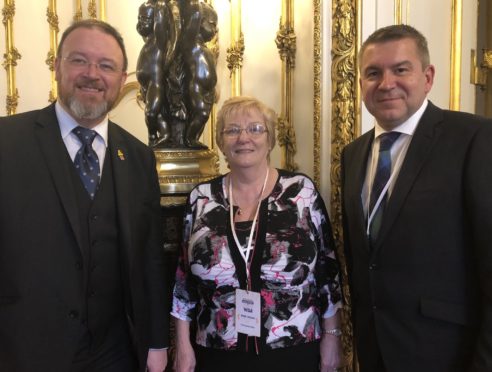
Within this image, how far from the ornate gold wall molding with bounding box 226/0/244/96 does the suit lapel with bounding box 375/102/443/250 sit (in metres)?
2.21

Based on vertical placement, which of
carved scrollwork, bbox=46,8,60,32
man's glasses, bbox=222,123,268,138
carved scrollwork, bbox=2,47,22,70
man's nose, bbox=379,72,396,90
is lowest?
man's glasses, bbox=222,123,268,138

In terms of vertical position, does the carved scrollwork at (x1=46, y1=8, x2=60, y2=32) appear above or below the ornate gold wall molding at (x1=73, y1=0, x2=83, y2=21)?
below

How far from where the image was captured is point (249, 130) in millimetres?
1766

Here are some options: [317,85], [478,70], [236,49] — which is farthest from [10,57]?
[478,70]

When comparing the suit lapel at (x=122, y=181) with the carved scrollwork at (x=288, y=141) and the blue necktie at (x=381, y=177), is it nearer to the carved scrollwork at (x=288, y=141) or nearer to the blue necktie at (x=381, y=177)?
the blue necktie at (x=381, y=177)

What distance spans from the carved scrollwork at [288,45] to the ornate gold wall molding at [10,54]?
2.21m

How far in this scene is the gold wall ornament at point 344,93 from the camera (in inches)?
90.0

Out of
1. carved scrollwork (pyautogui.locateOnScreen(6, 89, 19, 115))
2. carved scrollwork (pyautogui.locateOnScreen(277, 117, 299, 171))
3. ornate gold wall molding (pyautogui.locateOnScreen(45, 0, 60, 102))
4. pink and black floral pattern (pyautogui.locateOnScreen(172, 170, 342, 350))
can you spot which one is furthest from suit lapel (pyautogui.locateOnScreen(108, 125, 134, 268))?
ornate gold wall molding (pyautogui.locateOnScreen(45, 0, 60, 102))

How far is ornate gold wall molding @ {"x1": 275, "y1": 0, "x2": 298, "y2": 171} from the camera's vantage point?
3.04 m

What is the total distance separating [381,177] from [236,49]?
225 centimetres

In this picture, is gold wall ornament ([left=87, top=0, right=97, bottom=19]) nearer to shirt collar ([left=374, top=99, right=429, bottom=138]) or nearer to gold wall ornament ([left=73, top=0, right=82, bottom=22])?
gold wall ornament ([left=73, top=0, right=82, bottom=22])

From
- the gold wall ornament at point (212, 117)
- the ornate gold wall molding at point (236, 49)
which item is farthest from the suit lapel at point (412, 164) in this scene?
the gold wall ornament at point (212, 117)

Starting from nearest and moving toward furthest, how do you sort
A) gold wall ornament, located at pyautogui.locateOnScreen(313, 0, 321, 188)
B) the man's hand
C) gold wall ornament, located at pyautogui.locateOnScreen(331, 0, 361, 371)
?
the man's hand, gold wall ornament, located at pyautogui.locateOnScreen(331, 0, 361, 371), gold wall ornament, located at pyautogui.locateOnScreen(313, 0, 321, 188)

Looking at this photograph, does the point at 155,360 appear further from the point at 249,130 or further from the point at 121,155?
the point at 249,130
